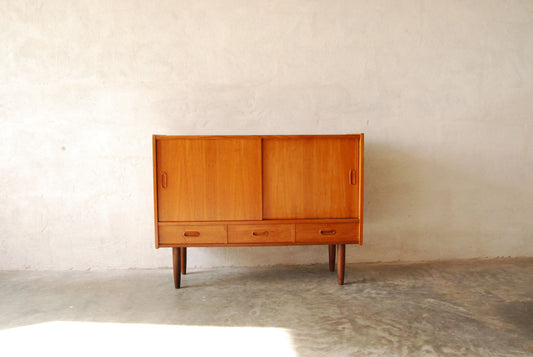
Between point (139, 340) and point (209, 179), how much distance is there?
1093 mm

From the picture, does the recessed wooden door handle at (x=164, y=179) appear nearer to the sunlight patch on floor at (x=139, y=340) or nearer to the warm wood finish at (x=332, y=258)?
the sunlight patch on floor at (x=139, y=340)

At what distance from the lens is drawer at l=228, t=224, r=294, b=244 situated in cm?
271

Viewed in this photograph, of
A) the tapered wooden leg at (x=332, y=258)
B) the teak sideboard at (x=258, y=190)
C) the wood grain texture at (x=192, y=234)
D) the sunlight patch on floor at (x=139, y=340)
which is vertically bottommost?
the sunlight patch on floor at (x=139, y=340)

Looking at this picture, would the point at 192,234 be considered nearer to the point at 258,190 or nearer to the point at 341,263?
the point at 258,190

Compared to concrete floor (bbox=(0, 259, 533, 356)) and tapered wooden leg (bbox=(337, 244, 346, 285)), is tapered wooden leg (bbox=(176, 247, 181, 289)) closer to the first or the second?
Result: concrete floor (bbox=(0, 259, 533, 356))

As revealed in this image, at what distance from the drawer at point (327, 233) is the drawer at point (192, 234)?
538mm

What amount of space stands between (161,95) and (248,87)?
71cm

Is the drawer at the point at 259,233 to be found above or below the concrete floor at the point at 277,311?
above

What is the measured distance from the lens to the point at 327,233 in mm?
2732

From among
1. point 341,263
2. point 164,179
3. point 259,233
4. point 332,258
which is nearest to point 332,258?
point 332,258

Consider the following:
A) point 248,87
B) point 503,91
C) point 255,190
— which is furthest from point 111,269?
point 503,91

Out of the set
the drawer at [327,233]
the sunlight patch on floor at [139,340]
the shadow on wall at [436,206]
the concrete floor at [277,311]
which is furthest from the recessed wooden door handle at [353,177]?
the sunlight patch on floor at [139,340]

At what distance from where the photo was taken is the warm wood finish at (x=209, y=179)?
2658 mm

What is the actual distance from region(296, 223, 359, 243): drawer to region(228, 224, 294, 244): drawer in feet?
0.25
